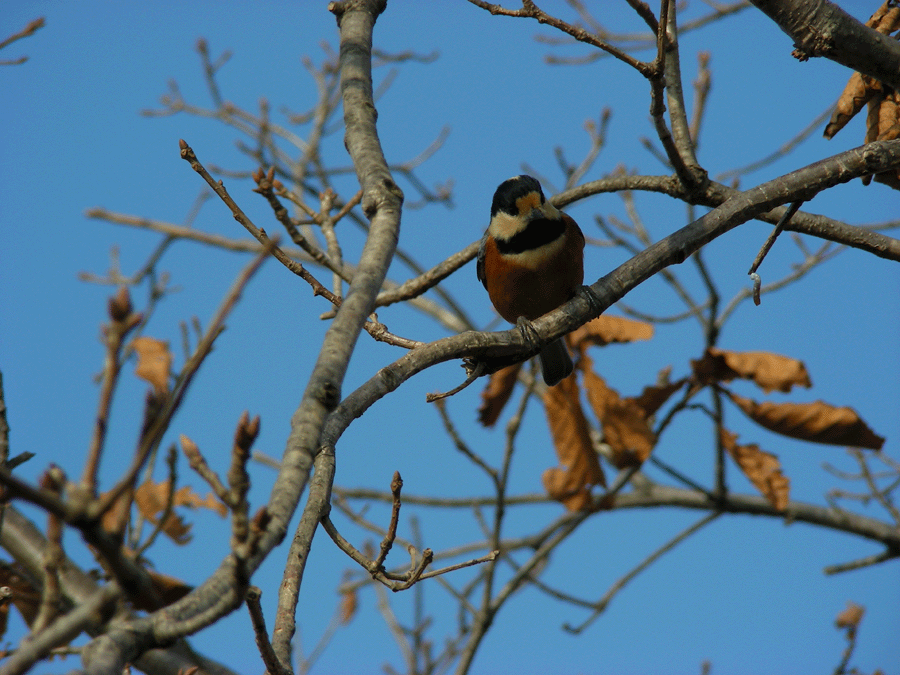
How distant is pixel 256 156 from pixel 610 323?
396cm

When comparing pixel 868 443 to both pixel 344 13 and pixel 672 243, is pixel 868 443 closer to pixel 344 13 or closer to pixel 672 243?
pixel 672 243

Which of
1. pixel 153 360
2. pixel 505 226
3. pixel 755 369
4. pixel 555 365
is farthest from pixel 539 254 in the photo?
pixel 153 360

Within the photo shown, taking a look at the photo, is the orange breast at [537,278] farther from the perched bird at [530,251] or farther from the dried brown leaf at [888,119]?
the dried brown leaf at [888,119]

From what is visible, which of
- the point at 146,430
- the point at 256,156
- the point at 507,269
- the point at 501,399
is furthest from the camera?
the point at 256,156

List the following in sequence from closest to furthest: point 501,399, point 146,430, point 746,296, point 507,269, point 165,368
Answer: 1. point 146,430
2. point 165,368
3. point 507,269
4. point 501,399
5. point 746,296

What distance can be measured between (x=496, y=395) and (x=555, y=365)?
0.40 meters

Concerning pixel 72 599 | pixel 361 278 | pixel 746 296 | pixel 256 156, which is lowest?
pixel 72 599

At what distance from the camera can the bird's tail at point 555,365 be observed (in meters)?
4.58

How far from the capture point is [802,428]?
4.41m

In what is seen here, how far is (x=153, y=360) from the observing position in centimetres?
380

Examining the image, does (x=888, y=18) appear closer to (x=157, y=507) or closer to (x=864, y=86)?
(x=864, y=86)

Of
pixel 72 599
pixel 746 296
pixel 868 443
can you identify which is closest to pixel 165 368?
pixel 72 599

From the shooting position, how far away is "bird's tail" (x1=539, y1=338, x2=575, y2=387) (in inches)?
180

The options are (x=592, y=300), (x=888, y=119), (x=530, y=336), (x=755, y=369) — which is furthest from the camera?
(x=755, y=369)
